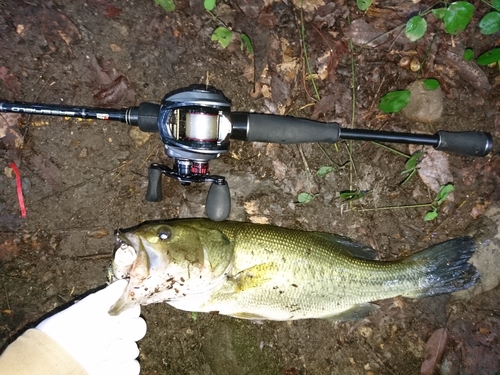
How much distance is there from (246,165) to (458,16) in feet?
7.34

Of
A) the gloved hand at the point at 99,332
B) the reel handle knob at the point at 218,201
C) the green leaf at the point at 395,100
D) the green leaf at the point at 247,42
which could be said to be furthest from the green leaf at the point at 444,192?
the gloved hand at the point at 99,332

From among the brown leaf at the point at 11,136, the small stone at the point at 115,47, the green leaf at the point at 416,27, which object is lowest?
the brown leaf at the point at 11,136

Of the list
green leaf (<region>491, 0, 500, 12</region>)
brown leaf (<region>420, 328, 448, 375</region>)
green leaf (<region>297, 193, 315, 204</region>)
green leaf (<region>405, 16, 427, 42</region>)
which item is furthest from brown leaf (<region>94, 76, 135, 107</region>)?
brown leaf (<region>420, 328, 448, 375</region>)

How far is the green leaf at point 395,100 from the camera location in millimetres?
3357

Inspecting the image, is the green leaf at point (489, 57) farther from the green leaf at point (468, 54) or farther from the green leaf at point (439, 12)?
the green leaf at point (439, 12)

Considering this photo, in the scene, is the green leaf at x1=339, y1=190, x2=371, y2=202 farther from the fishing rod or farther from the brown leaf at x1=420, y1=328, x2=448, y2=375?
the brown leaf at x1=420, y1=328, x2=448, y2=375

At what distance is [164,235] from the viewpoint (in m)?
2.70

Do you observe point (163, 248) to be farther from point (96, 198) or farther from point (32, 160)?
point (32, 160)

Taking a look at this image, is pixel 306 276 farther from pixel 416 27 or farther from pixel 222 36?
pixel 416 27

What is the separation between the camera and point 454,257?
Result: 340 centimetres

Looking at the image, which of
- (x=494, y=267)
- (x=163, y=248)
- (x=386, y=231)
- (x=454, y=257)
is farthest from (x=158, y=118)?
(x=494, y=267)

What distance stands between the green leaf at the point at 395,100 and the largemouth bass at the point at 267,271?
1221 millimetres

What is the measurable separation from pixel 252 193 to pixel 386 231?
1.33 meters

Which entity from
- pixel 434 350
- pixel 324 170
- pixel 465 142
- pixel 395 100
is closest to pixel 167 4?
pixel 324 170
